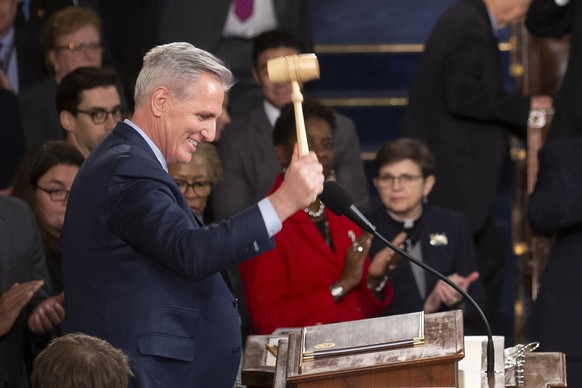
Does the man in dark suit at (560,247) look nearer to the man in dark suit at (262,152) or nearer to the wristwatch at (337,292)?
the wristwatch at (337,292)

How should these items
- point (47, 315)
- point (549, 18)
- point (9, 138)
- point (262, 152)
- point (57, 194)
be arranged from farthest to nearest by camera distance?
point (549, 18)
point (262, 152)
point (9, 138)
point (57, 194)
point (47, 315)

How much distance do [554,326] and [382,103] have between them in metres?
2.55

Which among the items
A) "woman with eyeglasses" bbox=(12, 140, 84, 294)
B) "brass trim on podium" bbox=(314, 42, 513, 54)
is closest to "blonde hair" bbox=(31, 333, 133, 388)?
"woman with eyeglasses" bbox=(12, 140, 84, 294)

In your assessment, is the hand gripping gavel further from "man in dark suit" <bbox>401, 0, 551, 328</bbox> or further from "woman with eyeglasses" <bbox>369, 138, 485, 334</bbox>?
"man in dark suit" <bbox>401, 0, 551, 328</bbox>

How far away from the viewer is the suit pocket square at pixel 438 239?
17.4ft

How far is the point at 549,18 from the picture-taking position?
260 inches

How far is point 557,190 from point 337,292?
39.8 inches

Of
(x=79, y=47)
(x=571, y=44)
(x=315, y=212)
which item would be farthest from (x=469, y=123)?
(x=79, y=47)

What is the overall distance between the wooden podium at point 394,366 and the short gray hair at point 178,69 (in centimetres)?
76

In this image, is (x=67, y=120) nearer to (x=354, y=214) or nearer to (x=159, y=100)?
(x=159, y=100)

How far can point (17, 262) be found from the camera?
453cm

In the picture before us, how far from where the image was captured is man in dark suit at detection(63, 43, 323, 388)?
10.5 ft

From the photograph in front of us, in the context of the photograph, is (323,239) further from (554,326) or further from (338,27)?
(338,27)

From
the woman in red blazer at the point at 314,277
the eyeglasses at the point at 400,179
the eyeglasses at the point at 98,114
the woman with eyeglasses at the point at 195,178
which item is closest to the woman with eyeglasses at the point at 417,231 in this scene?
the eyeglasses at the point at 400,179
